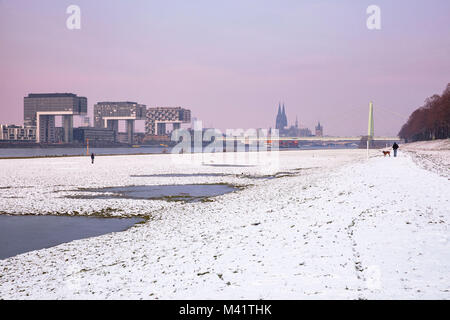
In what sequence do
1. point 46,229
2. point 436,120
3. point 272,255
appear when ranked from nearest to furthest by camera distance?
point 272,255 < point 46,229 < point 436,120

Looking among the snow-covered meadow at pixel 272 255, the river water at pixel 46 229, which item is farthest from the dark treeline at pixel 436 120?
the river water at pixel 46 229

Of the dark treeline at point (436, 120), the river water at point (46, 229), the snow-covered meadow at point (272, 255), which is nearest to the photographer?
the snow-covered meadow at point (272, 255)

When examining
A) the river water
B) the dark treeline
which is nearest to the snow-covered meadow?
the river water

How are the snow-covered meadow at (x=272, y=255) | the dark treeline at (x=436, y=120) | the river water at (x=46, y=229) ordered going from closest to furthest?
the snow-covered meadow at (x=272, y=255) < the river water at (x=46, y=229) < the dark treeline at (x=436, y=120)

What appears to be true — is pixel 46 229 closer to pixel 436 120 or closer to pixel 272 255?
pixel 272 255

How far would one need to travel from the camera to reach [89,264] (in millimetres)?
12000

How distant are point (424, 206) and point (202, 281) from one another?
32.6 ft

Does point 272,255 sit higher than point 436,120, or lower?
lower

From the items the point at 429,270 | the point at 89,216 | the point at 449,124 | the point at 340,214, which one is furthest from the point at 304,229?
the point at 449,124

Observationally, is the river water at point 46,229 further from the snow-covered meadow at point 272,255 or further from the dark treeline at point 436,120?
the dark treeline at point 436,120

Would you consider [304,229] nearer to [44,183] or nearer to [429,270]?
[429,270]

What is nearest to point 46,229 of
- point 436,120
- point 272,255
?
point 272,255

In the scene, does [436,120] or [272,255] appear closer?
[272,255]

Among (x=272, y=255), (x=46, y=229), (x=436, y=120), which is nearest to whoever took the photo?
(x=272, y=255)
